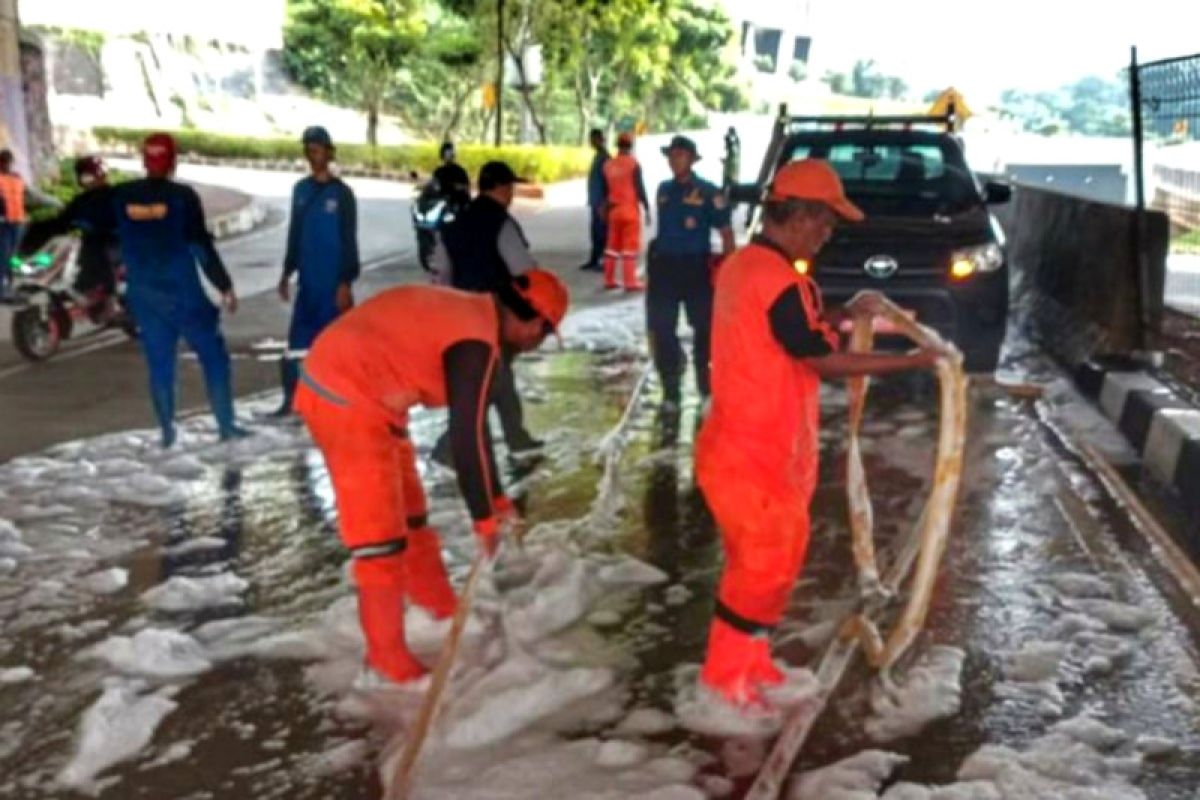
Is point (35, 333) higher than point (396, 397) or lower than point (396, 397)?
lower

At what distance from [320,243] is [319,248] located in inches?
1.3

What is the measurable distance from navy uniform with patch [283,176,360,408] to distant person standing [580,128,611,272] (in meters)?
8.56

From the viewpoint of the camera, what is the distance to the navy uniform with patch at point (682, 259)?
351 inches

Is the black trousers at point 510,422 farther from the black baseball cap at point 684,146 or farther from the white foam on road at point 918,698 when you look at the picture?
the white foam on road at point 918,698

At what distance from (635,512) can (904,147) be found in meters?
4.98

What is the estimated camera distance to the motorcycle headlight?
31.5 ft

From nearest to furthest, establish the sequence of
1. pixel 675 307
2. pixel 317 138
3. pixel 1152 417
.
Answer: pixel 1152 417 < pixel 317 138 < pixel 675 307

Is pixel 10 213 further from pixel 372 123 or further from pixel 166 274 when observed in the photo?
pixel 372 123

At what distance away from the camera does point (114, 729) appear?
14.3 ft

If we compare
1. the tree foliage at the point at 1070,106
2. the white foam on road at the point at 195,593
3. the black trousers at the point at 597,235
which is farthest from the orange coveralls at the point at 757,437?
the tree foliage at the point at 1070,106

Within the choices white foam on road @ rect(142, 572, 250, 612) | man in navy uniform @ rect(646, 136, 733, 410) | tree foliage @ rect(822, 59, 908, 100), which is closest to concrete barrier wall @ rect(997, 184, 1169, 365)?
man in navy uniform @ rect(646, 136, 733, 410)

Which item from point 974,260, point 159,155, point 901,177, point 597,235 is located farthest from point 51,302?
point 597,235

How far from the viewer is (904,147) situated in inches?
420

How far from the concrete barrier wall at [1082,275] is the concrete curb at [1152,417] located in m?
0.48
